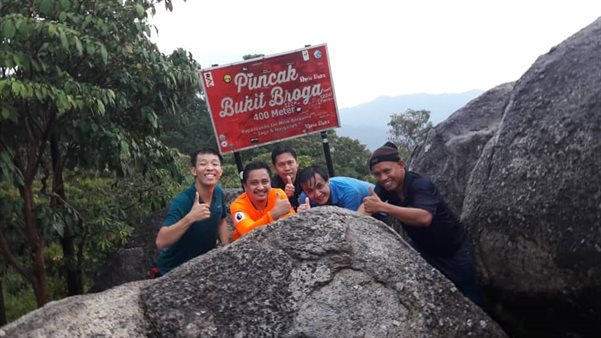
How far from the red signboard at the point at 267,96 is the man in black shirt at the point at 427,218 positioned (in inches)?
87.4

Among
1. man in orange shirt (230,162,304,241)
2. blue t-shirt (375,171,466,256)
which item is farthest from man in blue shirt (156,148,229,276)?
blue t-shirt (375,171,466,256)

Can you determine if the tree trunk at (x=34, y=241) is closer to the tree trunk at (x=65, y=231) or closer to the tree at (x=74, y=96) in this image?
the tree at (x=74, y=96)

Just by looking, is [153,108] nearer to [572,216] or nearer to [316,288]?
[316,288]

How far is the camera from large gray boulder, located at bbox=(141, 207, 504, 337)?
12.8 feet

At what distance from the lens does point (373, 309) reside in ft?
13.0

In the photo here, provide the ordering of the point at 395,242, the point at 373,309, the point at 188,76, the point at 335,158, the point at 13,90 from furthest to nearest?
the point at 335,158, the point at 188,76, the point at 13,90, the point at 395,242, the point at 373,309

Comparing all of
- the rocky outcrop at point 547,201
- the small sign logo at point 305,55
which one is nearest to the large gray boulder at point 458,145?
the rocky outcrop at point 547,201

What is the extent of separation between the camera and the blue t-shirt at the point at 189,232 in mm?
4961

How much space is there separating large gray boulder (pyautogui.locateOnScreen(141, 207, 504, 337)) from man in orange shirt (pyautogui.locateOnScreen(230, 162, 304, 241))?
2.40 ft

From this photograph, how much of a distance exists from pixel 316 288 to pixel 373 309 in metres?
→ 0.36

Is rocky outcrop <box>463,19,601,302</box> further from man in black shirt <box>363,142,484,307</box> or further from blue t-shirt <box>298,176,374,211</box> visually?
blue t-shirt <box>298,176,374,211</box>

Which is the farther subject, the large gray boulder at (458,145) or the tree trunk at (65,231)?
the tree trunk at (65,231)

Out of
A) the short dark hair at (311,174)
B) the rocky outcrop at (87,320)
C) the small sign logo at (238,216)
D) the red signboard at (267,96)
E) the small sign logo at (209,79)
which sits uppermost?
the small sign logo at (209,79)

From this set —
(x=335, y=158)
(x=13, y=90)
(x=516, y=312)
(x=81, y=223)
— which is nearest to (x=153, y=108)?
(x=81, y=223)
